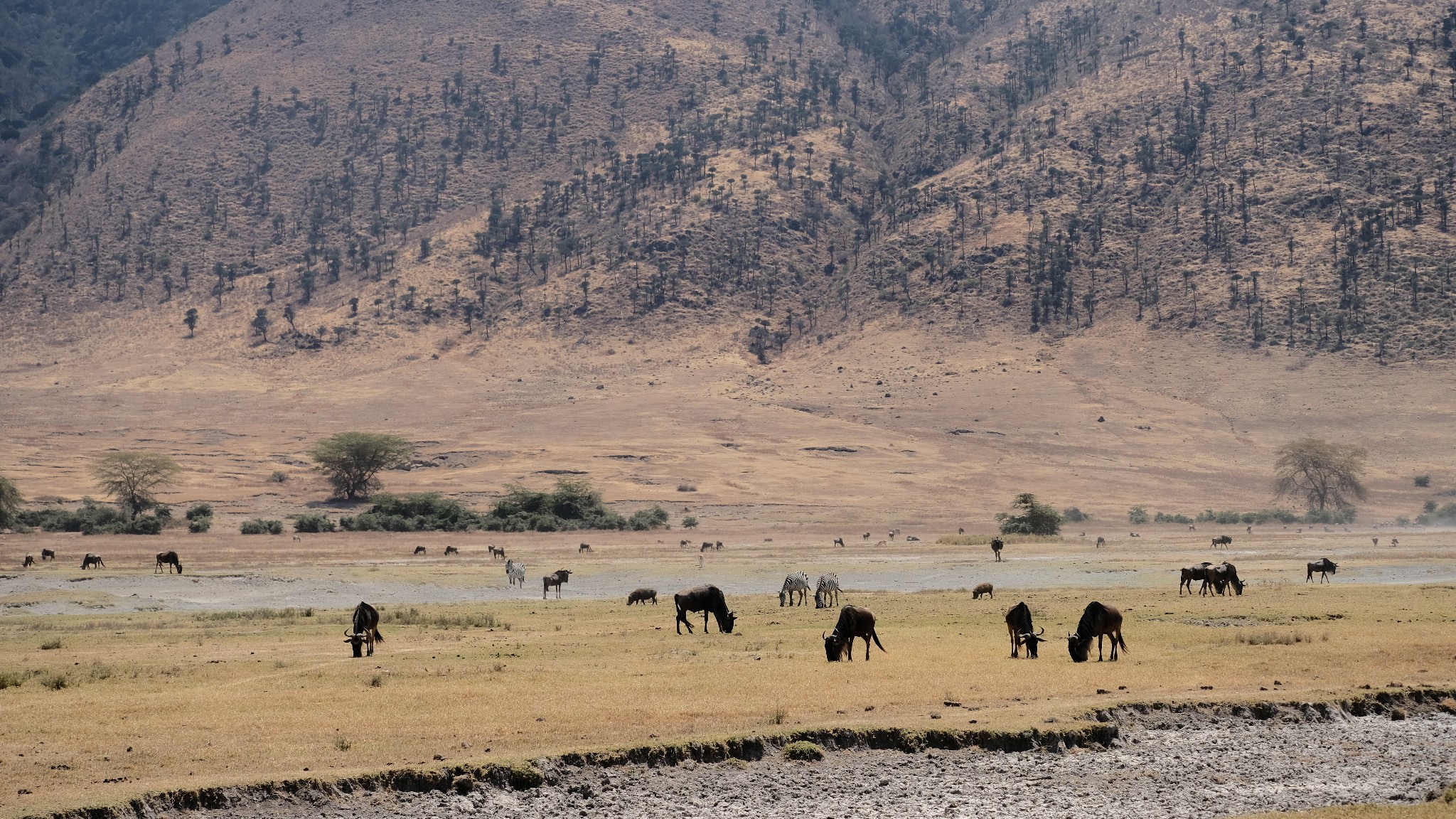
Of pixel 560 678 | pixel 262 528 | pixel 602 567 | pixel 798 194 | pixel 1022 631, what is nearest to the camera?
pixel 560 678

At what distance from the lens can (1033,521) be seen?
83.2 meters

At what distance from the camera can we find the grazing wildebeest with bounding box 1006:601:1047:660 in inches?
1081

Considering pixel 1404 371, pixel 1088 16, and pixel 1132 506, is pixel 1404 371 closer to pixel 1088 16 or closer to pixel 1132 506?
pixel 1132 506

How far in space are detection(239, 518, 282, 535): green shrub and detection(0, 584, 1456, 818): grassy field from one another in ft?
150

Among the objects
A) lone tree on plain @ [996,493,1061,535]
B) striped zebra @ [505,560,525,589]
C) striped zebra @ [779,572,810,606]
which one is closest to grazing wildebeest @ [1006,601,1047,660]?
striped zebra @ [779,572,810,606]

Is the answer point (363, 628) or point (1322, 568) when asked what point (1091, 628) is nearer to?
point (363, 628)

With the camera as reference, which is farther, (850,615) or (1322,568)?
(1322,568)

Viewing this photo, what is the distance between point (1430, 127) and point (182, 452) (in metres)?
133

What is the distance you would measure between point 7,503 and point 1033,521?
2386 inches

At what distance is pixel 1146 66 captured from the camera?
17488 centimetres

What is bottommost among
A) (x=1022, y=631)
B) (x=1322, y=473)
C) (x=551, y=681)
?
(x=551, y=681)

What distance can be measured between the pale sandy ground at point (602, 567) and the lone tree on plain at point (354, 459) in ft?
62.6

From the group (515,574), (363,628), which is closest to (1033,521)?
(515,574)

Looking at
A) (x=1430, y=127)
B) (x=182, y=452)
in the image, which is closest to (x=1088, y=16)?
(x=1430, y=127)
